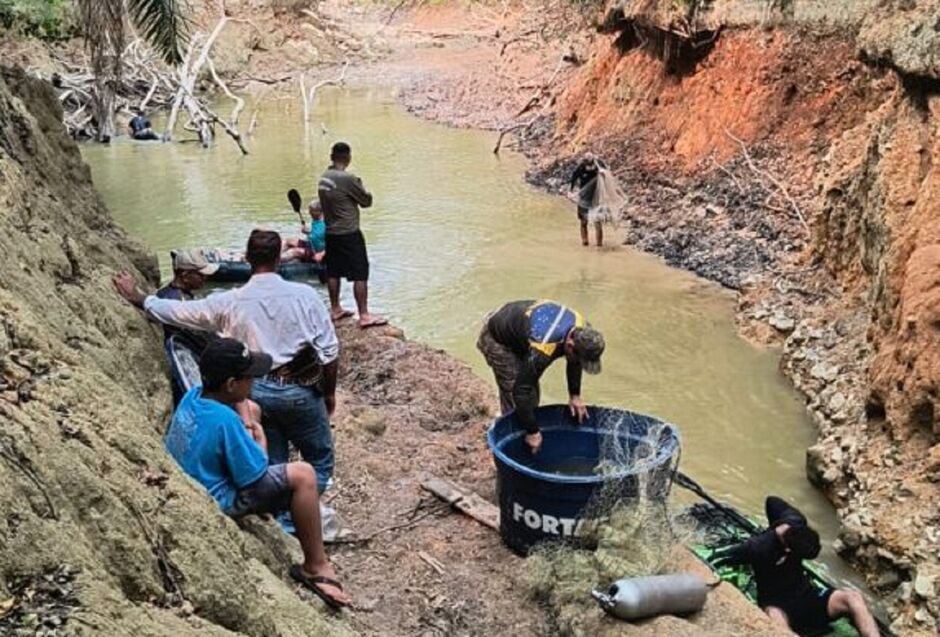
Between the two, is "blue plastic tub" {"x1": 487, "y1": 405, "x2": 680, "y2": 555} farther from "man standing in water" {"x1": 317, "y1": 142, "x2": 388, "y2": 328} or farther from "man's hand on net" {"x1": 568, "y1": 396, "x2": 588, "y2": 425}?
"man standing in water" {"x1": 317, "y1": 142, "x2": 388, "y2": 328}

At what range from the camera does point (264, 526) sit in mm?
4797

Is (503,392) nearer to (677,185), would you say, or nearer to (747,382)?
(747,382)

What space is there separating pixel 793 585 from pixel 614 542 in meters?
1.10

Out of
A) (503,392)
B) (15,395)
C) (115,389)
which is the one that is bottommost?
(503,392)

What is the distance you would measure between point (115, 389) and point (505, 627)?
2.46m

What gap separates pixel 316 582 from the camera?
4.61 metres

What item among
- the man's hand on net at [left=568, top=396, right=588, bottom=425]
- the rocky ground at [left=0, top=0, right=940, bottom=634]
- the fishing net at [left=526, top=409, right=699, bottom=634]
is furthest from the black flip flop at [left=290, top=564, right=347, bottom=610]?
the man's hand on net at [left=568, top=396, right=588, bottom=425]

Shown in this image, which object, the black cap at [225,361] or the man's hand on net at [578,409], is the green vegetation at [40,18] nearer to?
the man's hand on net at [578,409]

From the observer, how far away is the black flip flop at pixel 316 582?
4605mm

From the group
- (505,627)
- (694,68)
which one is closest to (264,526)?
(505,627)

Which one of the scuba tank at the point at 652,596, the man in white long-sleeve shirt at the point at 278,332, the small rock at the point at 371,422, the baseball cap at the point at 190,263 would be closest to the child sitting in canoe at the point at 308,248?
the small rock at the point at 371,422

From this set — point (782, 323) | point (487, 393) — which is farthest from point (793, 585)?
point (782, 323)

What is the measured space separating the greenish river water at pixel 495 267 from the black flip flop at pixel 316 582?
3.87 m

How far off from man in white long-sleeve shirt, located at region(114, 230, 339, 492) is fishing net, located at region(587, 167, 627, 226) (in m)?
9.63
